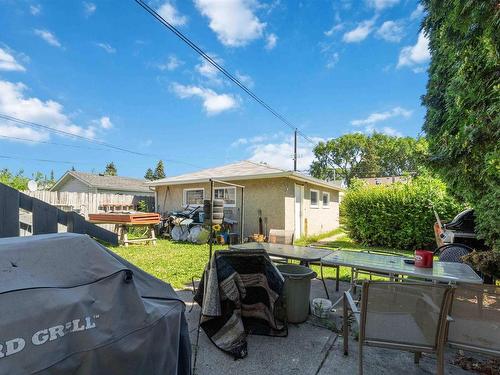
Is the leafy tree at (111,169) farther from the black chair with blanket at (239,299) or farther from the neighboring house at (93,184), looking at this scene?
the black chair with blanket at (239,299)

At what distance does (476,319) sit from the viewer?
2318mm

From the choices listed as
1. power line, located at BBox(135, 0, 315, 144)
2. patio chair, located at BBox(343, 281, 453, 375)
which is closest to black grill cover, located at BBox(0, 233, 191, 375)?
patio chair, located at BBox(343, 281, 453, 375)

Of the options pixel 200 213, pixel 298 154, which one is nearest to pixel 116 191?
pixel 200 213

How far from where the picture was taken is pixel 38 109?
19.0m

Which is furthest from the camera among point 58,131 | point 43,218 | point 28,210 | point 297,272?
point 58,131

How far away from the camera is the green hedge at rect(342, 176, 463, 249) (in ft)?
31.3

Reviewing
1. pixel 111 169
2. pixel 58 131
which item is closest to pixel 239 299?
pixel 58 131

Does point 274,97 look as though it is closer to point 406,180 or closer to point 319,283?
point 406,180

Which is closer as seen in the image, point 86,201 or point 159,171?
point 86,201

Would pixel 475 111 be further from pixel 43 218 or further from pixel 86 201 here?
pixel 86 201

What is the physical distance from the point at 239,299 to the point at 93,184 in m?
18.9

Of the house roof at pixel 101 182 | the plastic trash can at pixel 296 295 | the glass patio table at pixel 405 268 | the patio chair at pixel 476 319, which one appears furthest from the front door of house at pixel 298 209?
the house roof at pixel 101 182

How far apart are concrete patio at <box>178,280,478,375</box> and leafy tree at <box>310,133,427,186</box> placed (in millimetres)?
36573

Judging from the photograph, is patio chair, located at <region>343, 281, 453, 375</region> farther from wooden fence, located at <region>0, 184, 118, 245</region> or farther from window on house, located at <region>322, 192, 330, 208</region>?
window on house, located at <region>322, 192, 330, 208</region>
